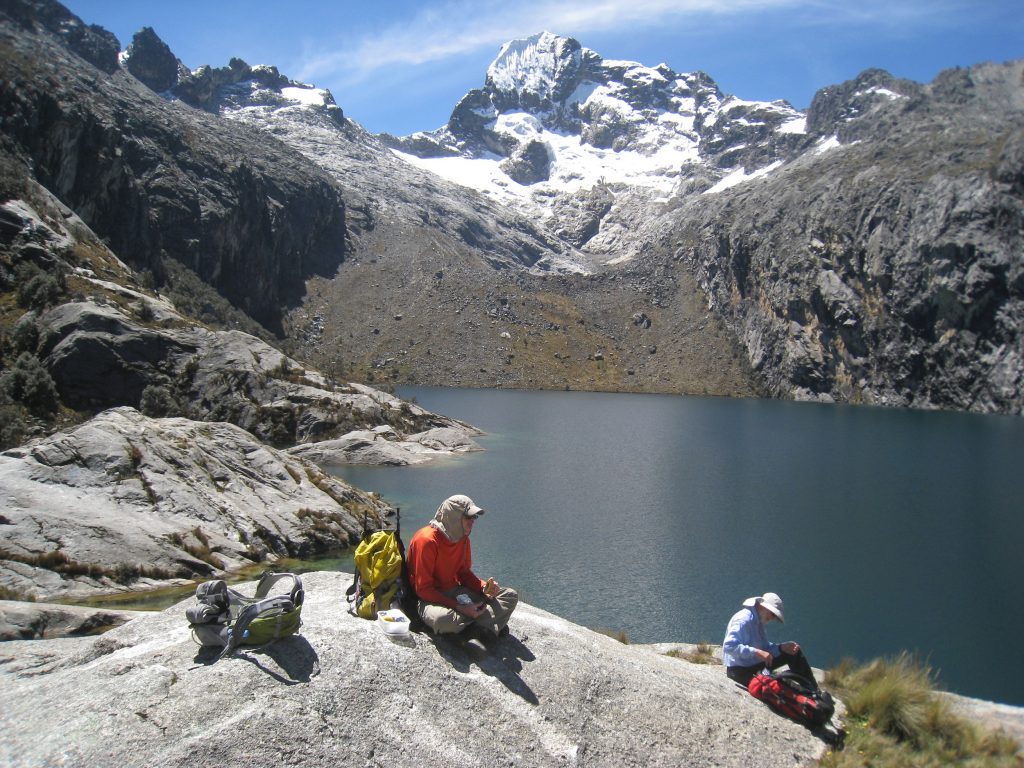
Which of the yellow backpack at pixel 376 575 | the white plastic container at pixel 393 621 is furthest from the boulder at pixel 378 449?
the white plastic container at pixel 393 621

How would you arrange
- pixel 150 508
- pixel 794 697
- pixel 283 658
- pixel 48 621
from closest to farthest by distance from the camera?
pixel 283 658 → pixel 794 697 → pixel 48 621 → pixel 150 508

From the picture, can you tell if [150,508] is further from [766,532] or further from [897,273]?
[897,273]

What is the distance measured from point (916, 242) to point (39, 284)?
509 ft

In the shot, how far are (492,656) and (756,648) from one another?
190 inches

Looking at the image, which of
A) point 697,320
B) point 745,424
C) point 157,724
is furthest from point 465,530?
point 697,320

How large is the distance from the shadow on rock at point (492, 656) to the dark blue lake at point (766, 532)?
14008 millimetres

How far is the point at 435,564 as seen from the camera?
9.92 m

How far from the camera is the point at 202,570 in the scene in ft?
78.0

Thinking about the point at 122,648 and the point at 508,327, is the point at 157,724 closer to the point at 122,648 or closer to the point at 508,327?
the point at 122,648

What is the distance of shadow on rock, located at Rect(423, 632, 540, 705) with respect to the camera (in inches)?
366

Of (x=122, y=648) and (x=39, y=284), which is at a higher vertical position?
(x=39, y=284)

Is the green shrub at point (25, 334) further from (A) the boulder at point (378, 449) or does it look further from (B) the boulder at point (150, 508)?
(A) the boulder at point (378, 449)

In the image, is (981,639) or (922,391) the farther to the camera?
(922,391)

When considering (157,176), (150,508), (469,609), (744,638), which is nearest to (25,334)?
(150,508)
